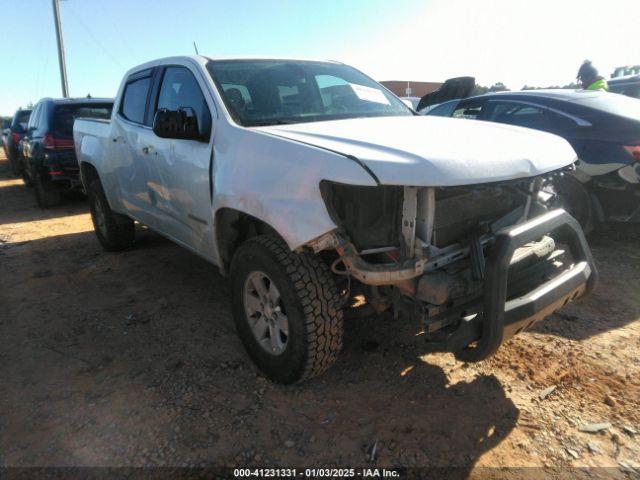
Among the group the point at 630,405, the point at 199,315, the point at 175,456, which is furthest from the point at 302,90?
the point at 630,405

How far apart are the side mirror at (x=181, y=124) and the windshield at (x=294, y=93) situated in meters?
0.24

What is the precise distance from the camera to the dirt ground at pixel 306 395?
86.0 inches

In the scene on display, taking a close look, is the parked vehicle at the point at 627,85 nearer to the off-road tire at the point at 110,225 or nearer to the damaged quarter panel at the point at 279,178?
the damaged quarter panel at the point at 279,178

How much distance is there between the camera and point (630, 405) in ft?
7.97

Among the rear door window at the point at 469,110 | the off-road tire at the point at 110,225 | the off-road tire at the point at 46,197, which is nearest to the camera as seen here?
the off-road tire at the point at 110,225

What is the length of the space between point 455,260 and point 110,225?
166 inches

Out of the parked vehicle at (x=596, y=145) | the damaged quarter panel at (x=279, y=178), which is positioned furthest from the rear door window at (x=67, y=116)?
the parked vehicle at (x=596, y=145)

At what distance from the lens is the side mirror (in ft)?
9.53

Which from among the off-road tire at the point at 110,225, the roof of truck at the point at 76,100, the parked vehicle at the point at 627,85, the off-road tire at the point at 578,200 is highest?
the parked vehicle at the point at 627,85

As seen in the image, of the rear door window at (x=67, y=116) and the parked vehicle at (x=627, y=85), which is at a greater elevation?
the parked vehicle at (x=627, y=85)

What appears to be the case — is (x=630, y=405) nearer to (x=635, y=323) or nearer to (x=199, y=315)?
(x=635, y=323)

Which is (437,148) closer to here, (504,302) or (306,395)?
(504,302)

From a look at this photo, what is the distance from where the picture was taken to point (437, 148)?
2.16m

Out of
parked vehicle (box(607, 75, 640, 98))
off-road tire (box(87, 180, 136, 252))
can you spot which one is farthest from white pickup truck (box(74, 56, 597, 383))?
parked vehicle (box(607, 75, 640, 98))
